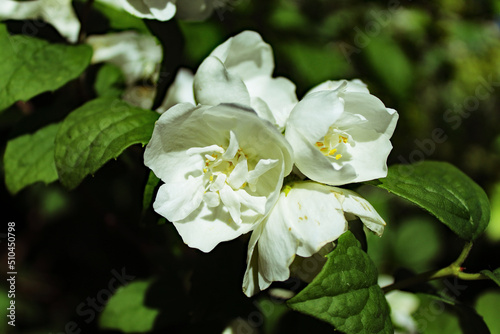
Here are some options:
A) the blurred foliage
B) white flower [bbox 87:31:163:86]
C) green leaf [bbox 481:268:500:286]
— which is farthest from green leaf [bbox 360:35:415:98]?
green leaf [bbox 481:268:500:286]

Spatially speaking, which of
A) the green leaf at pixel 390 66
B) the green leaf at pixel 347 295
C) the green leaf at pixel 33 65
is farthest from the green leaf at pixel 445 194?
the green leaf at pixel 390 66

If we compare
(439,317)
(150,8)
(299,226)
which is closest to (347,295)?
(299,226)

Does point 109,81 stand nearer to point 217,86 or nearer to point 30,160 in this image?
point 30,160

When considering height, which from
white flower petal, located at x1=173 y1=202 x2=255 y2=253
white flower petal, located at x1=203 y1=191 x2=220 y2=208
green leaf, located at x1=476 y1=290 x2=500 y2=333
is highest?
white flower petal, located at x1=203 y1=191 x2=220 y2=208

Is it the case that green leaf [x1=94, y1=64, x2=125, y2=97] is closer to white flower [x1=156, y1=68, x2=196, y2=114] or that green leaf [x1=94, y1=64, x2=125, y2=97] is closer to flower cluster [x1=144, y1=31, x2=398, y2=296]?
white flower [x1=156, y1=68, x2=196, y2=114]

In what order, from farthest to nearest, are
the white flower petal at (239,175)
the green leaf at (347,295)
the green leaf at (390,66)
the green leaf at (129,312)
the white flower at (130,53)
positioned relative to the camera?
1. the green leaf at (390,66)
2. the white flower at (130,53)
3. the green leaf at (129,312)
4. the white flower petal at (239,175)
5. the green leaf at (347,295)

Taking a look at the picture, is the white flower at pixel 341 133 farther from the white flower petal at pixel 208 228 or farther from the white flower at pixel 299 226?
the white flower petal at pixel 208 228
